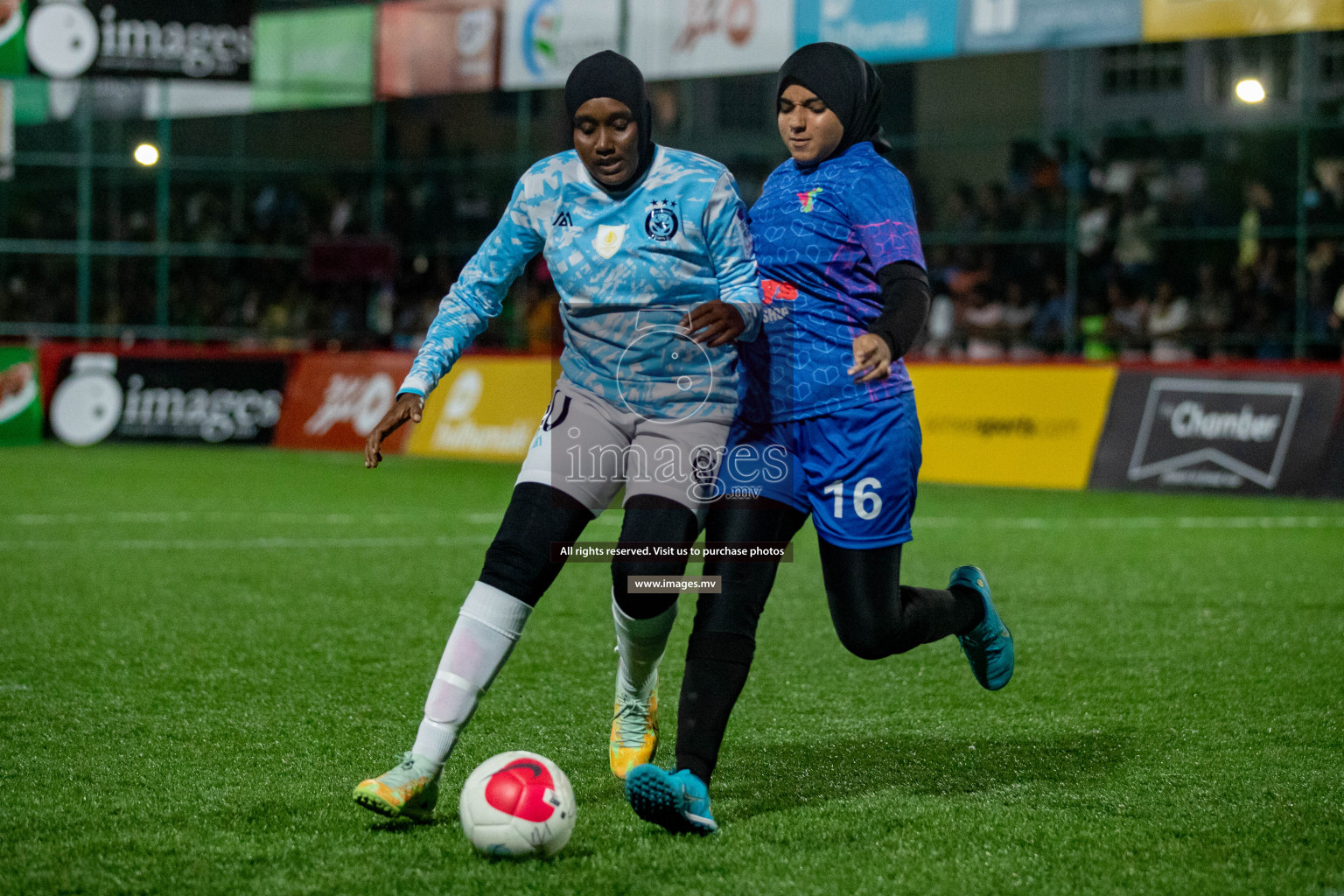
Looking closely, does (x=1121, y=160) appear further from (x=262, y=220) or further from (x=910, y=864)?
(x=910, y=864)

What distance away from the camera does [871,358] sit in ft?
12.3

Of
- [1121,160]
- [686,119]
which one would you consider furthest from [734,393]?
[686,119]

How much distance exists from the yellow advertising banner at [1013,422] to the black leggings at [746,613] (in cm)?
953

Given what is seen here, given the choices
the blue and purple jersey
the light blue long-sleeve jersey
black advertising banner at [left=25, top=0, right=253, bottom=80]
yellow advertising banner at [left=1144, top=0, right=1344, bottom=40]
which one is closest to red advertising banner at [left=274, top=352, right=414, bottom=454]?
black advertising banner at [left=25, top=0, right=253, bottom=80]

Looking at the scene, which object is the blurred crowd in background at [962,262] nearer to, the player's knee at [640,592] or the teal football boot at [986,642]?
the teal football boot at [986,642]

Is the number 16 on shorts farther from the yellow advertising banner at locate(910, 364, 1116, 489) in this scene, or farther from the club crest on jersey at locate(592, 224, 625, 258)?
the yellow advertising banner at locate(910, 364, 1116, 489)

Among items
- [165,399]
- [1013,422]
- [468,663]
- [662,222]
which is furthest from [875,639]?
[165,399]

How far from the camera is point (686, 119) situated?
96.7 ft

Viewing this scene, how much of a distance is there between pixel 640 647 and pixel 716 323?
41.3 inches

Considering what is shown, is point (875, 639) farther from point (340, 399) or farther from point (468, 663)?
point (340, 399)

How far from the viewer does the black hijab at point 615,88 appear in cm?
400

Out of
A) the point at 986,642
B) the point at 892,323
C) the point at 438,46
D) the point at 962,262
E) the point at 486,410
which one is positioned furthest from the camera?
the point at 438,46

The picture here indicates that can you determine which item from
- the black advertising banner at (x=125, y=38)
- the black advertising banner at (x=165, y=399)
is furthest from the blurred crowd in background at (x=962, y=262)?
the black advertising banner at (x=125, y=38)

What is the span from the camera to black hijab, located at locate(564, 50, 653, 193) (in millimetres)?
3996
